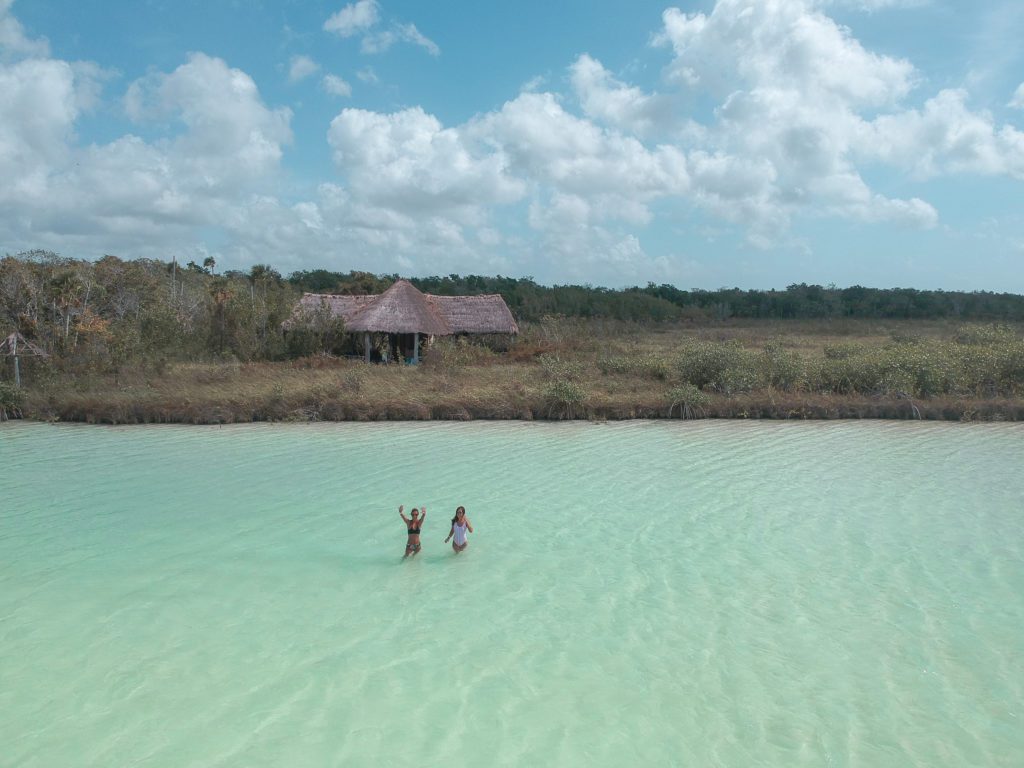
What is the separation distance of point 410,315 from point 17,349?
37.9 ft

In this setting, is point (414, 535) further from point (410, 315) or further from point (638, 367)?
point (410, 315)

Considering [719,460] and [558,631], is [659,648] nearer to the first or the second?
[558,631]

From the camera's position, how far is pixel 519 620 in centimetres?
584

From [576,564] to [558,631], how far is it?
1.48 metres

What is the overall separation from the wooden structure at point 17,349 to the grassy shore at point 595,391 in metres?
0.53

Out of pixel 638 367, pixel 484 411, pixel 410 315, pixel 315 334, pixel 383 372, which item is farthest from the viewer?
pixel 410 315

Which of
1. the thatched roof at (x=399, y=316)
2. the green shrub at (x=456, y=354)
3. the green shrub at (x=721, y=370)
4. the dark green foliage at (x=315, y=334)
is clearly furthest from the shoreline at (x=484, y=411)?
the thatched roof at (x=399, y=316)

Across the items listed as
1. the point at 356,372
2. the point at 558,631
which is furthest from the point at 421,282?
the point at 558,631

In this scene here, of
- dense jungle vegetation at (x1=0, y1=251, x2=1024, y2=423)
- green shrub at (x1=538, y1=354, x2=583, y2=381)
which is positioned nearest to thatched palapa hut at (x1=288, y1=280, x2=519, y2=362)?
dense jungle vegetation at (x1=0, y1=251, x2=1024, y2=423)

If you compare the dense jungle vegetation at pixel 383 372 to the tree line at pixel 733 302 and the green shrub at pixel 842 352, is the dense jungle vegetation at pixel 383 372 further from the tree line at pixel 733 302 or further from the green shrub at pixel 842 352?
the tree line at pixel 733 302

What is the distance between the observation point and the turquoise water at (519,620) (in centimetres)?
431

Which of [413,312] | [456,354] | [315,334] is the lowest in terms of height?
[456,354]

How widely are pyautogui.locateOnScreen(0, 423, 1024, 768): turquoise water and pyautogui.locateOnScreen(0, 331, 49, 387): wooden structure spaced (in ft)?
28.0

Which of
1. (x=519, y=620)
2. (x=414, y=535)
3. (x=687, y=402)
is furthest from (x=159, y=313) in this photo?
(x=519, y=620)
